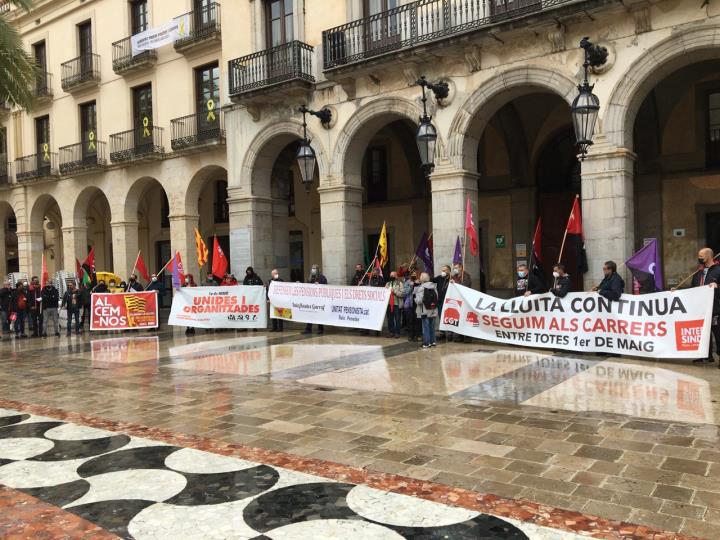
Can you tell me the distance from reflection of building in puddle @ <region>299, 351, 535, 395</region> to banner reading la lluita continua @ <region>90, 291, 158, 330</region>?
8608 mm

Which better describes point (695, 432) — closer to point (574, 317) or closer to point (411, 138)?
point (574, 317)

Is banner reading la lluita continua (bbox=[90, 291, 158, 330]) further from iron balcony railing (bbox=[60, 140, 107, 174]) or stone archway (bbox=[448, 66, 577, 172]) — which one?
stone archway (bbox=[448, 66, 577, 172])

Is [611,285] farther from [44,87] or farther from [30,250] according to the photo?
[30,250]

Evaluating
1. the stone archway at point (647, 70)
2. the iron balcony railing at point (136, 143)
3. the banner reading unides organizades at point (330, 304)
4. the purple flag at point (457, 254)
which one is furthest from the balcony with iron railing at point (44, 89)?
the stone archway at point (647, 70)

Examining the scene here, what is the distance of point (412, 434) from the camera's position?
230 inches

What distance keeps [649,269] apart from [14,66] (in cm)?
1638

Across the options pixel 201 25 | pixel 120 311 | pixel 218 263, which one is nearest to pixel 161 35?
pixel 201 25

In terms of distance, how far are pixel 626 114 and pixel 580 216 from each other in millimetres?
2040

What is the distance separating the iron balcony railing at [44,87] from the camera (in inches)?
973

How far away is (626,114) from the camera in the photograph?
1138 centimetres

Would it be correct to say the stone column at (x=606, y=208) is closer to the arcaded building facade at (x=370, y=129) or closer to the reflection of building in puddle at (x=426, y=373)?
the arcaded building facade at (x=370, y=129)

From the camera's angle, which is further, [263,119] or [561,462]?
[263,119]

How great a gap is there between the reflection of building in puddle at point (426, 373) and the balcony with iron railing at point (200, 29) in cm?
1357

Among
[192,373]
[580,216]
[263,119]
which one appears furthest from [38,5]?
[580,216]
